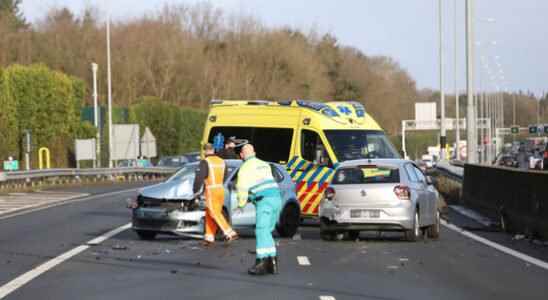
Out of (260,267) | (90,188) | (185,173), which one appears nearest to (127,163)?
(90,188)

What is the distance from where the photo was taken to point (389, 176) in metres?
20.0

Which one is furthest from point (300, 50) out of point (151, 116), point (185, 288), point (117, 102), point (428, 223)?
point (185, 288)

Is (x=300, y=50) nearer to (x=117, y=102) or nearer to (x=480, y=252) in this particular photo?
(x=117, y=102)

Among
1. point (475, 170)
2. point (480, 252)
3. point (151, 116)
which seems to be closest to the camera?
point (480, 252)

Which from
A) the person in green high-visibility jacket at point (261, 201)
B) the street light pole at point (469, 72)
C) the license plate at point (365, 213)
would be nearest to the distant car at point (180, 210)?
the license plate at point (365, 213)

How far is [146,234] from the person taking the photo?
66.3ft

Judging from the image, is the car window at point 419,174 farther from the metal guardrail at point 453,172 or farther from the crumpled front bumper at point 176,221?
the metal guardrail at point 453,172

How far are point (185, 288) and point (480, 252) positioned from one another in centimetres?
656

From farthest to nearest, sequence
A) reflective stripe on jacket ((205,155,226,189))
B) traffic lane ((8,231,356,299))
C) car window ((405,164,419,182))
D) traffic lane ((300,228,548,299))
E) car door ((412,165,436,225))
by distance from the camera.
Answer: car door ((412,165,436,225)), car window ((405,164,419,182)), reflective stripe on jacket ((205,155,226,189)), traffic lane ((300,228,548,299)), traffic lane ((8,231,356,299))

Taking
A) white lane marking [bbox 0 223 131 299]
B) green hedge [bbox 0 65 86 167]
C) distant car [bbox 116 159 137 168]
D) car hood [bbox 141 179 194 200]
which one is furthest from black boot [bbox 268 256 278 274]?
distant car [bbox 116 159 137 168]

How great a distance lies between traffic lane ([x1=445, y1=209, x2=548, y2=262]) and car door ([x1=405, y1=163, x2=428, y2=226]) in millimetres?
1421

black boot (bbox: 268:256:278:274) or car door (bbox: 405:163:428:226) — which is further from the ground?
car door (bbox: 405:163:428:226)

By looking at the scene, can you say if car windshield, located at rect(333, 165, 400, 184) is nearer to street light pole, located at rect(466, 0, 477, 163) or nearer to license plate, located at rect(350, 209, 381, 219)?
license plate, located at rect(350, 209, 381, 219)

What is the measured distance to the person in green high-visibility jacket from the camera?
46.8 ft
